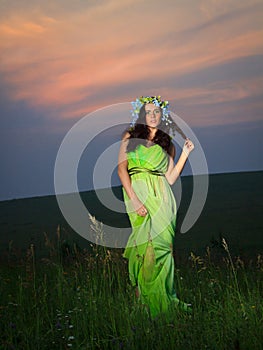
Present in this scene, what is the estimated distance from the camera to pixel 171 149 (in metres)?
6.79

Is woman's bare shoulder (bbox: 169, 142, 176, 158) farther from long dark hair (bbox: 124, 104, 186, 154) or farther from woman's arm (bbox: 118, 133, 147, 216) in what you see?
woman's arm (bbox: 118, 133, 147, 216)

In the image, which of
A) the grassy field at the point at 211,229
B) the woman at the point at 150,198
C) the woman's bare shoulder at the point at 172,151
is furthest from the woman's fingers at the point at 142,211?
the grassy field at the point at 211,229

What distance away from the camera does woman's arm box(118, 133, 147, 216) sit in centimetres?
642

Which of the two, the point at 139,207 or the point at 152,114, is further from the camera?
the point at 152,114

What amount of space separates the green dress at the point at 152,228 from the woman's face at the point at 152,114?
27 centimetres

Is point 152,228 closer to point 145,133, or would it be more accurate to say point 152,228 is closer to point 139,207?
point 139,207

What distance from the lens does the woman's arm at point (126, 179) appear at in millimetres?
6418

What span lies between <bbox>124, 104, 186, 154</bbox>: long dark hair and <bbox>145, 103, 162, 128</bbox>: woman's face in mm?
56

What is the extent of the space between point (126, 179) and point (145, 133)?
24.3 inches

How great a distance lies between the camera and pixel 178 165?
6625mm

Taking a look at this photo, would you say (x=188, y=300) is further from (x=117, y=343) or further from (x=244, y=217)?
(x=244, y=217)

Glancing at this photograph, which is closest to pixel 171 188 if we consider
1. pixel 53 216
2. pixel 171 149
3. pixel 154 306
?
pixel 171 149

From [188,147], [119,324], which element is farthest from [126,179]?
[119,324]

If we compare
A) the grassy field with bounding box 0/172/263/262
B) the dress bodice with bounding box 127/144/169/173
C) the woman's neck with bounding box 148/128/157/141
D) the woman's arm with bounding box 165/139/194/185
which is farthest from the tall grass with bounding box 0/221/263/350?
the grassy field with bounding box 0/172/263/262
